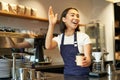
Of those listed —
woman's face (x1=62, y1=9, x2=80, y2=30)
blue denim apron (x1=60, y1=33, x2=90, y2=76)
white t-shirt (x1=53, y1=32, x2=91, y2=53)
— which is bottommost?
blue denim apron (x1=60, y1=33, x2=90, y2=76)

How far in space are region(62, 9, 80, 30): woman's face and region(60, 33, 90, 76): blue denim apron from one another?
0.31ft

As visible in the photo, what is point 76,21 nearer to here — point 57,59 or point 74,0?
point 57,59

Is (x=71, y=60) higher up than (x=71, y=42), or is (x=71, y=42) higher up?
(x=71, y=42)

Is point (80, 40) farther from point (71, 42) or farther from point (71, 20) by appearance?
point (71, 20)

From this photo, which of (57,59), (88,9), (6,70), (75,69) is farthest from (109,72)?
(88,9)

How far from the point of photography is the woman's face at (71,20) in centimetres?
218

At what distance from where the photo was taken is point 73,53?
7.31 ft

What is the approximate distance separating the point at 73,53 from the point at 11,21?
2097 millimetres

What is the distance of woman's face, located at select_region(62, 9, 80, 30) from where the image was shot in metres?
2.18

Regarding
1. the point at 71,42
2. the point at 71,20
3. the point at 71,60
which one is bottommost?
the point at 71,60

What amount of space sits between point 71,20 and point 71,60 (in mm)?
377

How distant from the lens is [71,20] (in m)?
2.20

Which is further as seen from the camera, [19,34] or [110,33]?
[110,33]

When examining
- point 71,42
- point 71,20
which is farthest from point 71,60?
point 71,20
